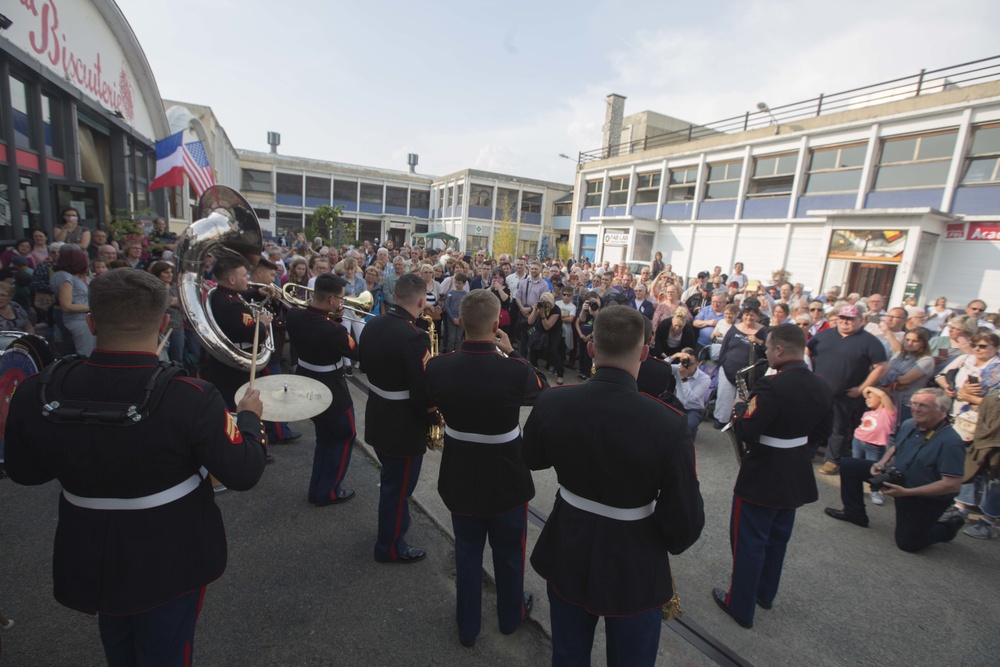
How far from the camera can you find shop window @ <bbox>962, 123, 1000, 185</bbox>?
13.4 meters

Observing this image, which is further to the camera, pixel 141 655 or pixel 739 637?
pixel 739 637

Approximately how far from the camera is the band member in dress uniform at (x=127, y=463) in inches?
64.0

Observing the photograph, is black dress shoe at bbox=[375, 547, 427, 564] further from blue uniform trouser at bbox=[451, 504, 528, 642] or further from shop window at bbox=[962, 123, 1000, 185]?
shop window at bbox=[962, 123, 1000, 185]

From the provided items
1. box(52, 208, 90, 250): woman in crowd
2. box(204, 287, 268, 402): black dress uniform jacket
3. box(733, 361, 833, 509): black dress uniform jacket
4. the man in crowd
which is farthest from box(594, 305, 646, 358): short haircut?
box(52, 208, 90, 250): woman in crowd

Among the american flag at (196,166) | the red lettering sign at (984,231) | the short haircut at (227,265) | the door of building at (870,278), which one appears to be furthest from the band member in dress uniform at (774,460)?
the red lettering sign at (984,231)

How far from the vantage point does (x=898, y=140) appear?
15.7 m

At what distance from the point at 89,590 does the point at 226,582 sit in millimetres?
1543

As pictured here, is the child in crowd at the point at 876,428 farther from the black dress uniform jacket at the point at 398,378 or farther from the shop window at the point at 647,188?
the shop window at the point at 647,188

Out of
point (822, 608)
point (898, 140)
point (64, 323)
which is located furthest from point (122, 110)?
point (898, 140)

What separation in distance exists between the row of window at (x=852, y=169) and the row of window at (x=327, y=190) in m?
32.5

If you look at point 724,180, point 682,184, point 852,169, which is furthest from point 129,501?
point 682,184

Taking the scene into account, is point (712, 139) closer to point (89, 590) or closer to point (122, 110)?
point (122, 110)

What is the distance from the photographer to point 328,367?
13.3ft

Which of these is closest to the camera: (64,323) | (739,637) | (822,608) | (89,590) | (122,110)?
(89,590)
